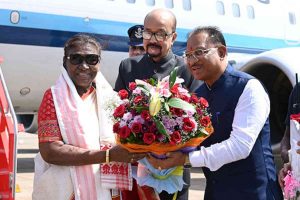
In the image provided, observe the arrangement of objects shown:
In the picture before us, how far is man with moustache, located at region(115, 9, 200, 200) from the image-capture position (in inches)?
117

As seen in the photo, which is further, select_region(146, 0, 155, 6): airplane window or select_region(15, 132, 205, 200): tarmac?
select_region(146, 0, 155, 6): airplane window

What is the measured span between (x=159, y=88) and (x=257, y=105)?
0.40m

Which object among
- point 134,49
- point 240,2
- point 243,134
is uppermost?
point 240,2

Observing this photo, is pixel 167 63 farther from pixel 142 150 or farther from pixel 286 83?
pixel 286 83

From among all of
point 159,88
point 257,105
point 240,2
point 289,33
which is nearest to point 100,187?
point 159,88

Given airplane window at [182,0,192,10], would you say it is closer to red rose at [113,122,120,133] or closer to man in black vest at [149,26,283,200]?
man in black vest at [149,26,283,200]

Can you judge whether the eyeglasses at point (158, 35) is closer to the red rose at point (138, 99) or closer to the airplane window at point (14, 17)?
the red rose at point (138, 99)

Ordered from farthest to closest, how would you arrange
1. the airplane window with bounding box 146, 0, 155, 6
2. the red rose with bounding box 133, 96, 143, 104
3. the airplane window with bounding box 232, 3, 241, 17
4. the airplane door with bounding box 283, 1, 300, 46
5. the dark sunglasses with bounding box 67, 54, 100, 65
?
the airplane door with bounding box 283, 1, 300, 46
the airplane window with bounding box 232, 3, 241, 17
the airplane window with bounding box 146, 0, 155, 6
the dark sunglasses with bounding box 67, 54, 100, 65
the red rose with bounding box 133, 96, 143, 104

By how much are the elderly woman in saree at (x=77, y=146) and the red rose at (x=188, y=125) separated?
24 centimetres

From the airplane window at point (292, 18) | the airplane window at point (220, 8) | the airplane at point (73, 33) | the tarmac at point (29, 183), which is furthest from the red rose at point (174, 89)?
the airplane window at point (292, 18)

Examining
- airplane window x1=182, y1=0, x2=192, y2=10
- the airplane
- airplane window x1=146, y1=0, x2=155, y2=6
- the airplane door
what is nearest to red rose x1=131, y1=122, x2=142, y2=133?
the airplane

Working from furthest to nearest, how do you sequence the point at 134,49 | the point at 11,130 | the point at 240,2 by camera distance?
1. the point at 240,2
2. the point at 134,49
3. the point at 11,130

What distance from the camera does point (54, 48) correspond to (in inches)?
324

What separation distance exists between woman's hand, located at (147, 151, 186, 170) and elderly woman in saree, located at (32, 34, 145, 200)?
0.07 meters
